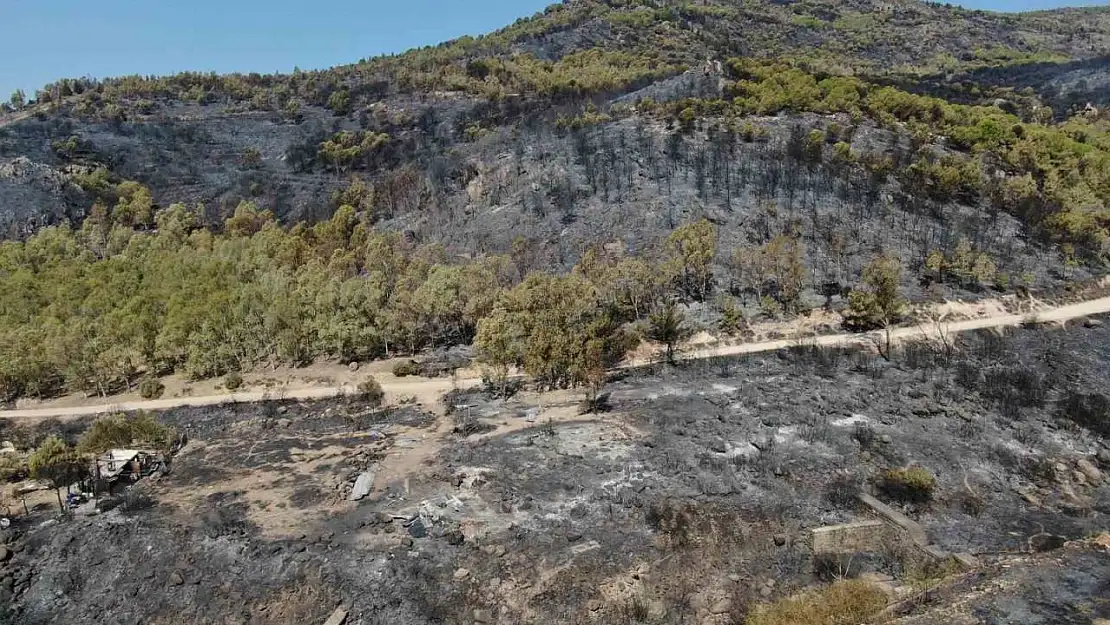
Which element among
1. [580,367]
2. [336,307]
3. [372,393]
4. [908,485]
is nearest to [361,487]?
[372,393]

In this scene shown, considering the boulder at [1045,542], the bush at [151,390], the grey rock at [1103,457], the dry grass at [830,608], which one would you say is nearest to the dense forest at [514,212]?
the bush at [151,390]

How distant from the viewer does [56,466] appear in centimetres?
3397

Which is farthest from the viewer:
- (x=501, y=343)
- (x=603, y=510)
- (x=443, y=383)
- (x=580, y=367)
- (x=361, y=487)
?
(x=443, y=383)

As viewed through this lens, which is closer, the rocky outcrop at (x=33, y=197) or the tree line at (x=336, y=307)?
the tree line at (x=336, y=307)

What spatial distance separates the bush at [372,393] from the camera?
45688mm

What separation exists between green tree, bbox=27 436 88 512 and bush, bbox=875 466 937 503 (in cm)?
4112

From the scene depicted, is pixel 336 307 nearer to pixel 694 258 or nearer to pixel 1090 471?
pixel 694 258

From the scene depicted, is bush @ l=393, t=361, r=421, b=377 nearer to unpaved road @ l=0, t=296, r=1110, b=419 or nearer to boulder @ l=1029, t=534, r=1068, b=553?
unpaved road @ l=0, t=296, r=1110, b=419

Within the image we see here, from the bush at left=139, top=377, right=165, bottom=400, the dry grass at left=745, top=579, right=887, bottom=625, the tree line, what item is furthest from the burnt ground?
the bush at left=139, top=377, right=165, bottom=400

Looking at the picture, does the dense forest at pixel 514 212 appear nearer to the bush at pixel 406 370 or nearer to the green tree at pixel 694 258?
the green tree at pixel 694 258

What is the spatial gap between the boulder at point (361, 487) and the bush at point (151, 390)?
29.6m

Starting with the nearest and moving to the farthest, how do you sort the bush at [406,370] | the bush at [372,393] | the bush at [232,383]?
the bush at [372,393], the bush at [232,383], the bush at [406,370]

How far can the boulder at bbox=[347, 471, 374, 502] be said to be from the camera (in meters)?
30.1

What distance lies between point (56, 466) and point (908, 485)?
1721 inches
